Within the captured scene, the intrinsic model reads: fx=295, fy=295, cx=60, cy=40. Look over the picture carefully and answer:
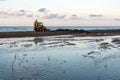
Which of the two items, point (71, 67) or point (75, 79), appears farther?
point (71, 67)

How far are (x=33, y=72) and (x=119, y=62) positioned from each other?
18.8 ft

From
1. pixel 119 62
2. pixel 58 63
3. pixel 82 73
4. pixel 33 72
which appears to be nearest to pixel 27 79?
pixel 33 72

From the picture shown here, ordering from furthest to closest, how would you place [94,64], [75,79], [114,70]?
Answer: [94,64] → [114,70] → [75,79]

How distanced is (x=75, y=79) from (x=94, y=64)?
4.19 metres

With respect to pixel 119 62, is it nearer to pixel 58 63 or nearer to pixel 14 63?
pixel 58 63

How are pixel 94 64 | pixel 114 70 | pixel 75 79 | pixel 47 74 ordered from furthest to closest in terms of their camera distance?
pixel 94 64, pixel 114 70, pixel 47 74, pixel 75 79

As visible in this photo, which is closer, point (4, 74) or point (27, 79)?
point (27, 79)

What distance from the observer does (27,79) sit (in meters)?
12.5

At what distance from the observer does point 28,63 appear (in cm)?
1705

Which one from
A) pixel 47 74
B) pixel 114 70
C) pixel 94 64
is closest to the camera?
pixel 47 74

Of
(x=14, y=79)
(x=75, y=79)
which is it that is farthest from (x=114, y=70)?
(x=14, y=79)

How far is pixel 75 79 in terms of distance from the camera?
12406 millimetres

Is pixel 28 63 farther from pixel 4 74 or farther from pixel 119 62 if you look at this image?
pixel 119 62

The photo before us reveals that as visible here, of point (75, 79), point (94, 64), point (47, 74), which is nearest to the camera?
point (75, 79)
